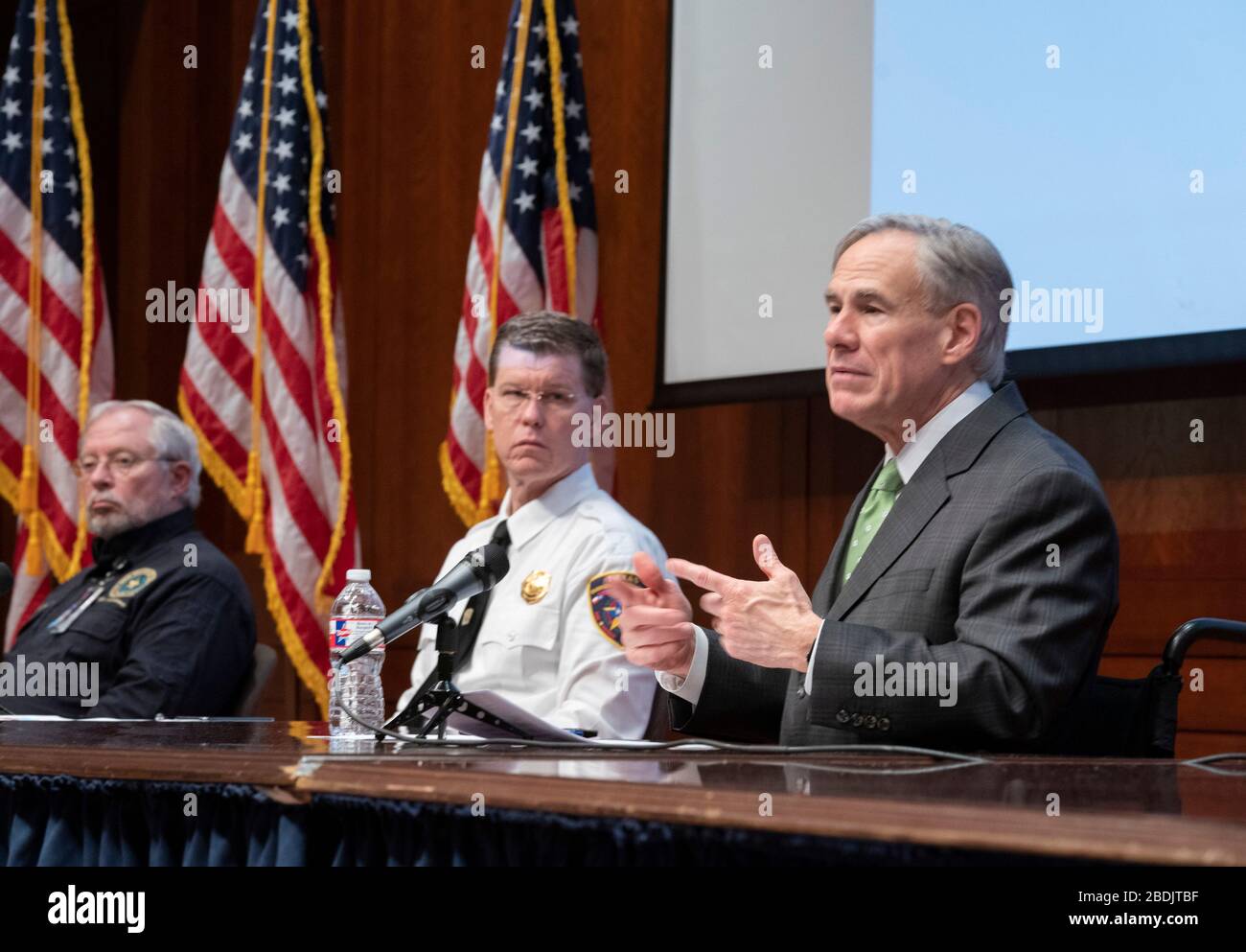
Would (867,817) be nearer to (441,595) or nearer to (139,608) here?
(441,595)

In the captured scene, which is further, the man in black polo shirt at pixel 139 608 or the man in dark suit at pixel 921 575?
the man in black polo shirt at pixel 139 608

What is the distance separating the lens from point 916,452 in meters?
2.42

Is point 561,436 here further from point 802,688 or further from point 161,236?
point 161,236

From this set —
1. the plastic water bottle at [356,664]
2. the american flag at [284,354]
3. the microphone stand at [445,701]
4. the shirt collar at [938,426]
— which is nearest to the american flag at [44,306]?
the american flag at [284,354]

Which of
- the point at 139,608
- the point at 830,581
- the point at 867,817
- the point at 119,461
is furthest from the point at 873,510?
the point at 119,461

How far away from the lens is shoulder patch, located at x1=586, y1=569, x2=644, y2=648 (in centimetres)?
304

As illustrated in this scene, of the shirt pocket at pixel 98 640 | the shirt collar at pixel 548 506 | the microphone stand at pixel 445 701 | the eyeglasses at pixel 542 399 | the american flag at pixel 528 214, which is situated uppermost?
the american flag at pixel 528 214

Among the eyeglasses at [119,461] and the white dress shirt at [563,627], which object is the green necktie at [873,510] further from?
the eyeglasses at [119,461]

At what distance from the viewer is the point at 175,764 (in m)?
1.74

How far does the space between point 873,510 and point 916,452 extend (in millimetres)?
156

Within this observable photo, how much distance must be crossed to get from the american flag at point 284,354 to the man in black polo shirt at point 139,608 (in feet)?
1.74

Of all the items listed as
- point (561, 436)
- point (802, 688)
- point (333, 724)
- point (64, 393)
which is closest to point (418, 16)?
point (64, 393)

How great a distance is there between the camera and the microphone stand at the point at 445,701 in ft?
6.99

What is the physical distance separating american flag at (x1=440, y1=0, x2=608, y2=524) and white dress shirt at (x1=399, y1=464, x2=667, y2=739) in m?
0.95
